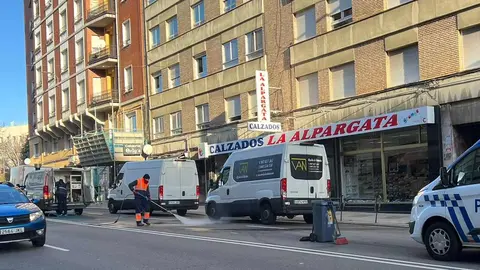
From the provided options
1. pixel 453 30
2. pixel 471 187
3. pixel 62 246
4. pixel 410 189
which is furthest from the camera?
pixel 410 189

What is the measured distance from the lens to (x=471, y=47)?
18.2 metres

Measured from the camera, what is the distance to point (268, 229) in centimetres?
1548

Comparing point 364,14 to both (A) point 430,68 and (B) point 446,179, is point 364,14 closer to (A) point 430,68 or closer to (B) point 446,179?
(A) point 430,68

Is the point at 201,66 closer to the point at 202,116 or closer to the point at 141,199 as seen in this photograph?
the point at 202,116

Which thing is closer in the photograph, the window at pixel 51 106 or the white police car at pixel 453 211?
the white police car at pixel 453 211

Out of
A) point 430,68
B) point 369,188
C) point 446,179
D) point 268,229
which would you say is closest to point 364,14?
point 430,68

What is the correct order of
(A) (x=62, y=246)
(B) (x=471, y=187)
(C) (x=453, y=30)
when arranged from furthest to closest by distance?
(C) (x=453, y=30), (A) (x=62, y=246), (B) (x=471, y=187)

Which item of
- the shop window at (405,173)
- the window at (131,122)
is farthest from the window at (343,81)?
the window at (131,122)

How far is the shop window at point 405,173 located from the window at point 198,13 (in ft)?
49.2

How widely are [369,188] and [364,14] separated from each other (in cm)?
677

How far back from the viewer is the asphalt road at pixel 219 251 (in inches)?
358

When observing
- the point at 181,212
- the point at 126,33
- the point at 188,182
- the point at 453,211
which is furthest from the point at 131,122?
the point at 453,211

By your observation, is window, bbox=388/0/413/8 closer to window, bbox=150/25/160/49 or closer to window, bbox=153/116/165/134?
window, bbox=153/116/165/134

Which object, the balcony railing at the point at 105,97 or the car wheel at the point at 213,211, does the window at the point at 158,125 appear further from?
the car wheel at the point at 213,211
